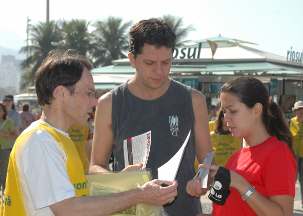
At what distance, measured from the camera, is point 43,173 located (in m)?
2.15

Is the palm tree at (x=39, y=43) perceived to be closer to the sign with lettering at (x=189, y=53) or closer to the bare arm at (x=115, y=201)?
the sign with lettering at (x=189, y=53)

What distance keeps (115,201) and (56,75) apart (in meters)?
0.58

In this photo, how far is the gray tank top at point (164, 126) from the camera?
2.96 meters

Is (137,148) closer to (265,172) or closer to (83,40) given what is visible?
(265,172)

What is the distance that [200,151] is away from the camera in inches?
122

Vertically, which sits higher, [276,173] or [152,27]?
[152,27]

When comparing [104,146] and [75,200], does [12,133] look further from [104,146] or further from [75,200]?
[75,200]

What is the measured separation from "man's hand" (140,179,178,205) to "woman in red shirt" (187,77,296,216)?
0.37 m

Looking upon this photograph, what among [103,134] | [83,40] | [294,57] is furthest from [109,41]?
[103,134]

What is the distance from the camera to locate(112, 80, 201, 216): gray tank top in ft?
9.70

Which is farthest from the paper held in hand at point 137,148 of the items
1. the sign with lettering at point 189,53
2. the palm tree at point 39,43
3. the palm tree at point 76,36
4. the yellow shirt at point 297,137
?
the palm tree at point 39,43

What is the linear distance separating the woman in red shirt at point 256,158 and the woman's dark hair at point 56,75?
2.61ft

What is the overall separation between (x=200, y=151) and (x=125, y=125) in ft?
1.45

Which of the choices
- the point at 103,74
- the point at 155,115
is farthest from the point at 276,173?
the point at 103,74
